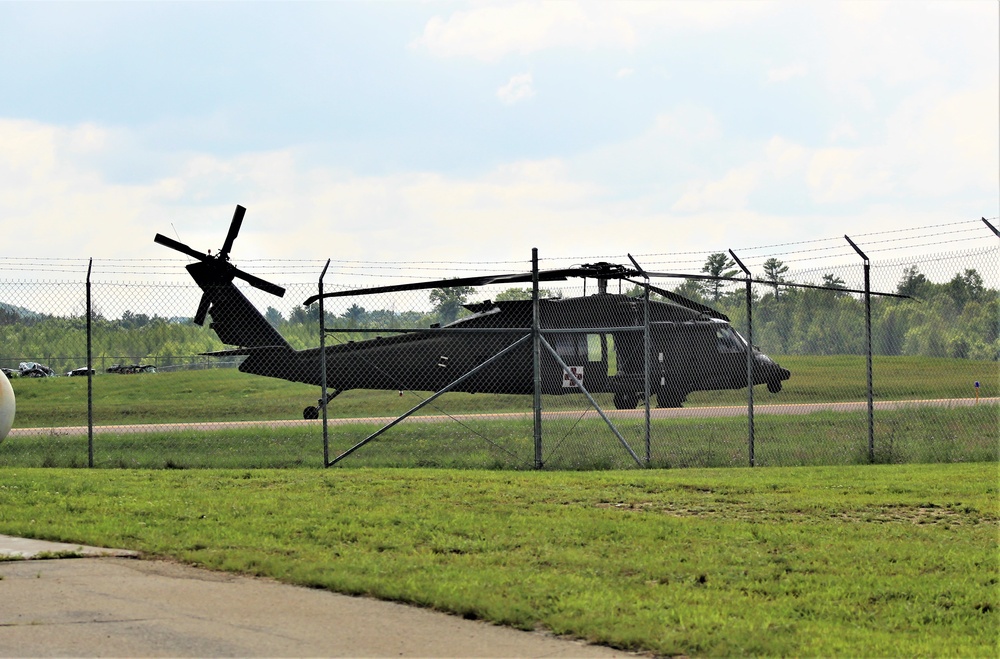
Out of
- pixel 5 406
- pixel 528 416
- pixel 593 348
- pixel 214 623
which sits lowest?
pixel 214 623

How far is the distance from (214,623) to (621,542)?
3365 millimetres

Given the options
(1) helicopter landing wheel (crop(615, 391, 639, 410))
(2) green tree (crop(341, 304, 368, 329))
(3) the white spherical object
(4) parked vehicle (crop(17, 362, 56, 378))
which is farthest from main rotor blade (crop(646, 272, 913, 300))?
(4) parked vehicle (crop(17, 362, 56, 378))

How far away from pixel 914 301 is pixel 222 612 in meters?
12.0

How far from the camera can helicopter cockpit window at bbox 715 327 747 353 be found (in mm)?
22203

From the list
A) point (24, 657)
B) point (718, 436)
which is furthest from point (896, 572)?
point (718, 436)

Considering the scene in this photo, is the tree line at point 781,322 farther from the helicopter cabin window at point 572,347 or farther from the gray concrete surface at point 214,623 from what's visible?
the gray concrete surface at point 214,623

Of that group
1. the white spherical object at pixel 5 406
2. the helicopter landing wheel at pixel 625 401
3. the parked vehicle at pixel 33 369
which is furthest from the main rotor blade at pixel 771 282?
the parked vehicle at pixel 33 369

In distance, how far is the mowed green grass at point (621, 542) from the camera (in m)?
6.08

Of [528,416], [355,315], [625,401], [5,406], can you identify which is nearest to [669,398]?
[625,401]

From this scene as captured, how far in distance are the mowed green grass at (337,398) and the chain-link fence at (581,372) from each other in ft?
0.28

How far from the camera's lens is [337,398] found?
2934cm

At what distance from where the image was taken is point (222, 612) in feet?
21.2

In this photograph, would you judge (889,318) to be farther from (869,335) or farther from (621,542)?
(621,542)

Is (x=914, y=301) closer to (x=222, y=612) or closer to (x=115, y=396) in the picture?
(x=222, y=612)
